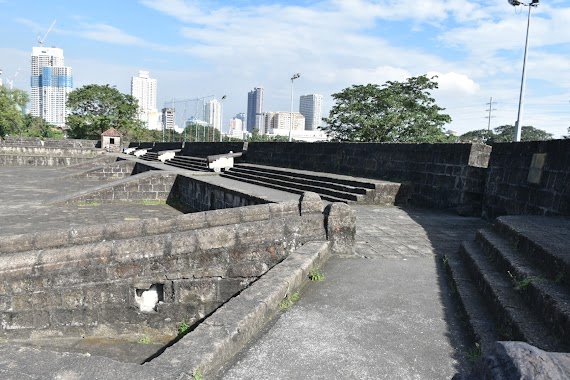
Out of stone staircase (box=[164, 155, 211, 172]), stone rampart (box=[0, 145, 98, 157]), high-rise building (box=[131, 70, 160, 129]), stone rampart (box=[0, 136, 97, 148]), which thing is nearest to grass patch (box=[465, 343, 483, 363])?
stone staircase (box=[164, 155, 211, 172])

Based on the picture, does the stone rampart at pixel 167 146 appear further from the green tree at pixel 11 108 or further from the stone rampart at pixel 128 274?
the green tree at pixel 11 108

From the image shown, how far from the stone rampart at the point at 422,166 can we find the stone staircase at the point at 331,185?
0.71 metres

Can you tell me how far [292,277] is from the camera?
3834 millimetres

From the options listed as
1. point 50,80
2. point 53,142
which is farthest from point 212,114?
point 50,80

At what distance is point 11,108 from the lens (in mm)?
51250

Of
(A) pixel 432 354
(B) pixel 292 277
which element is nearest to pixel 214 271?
(B) pixel 292 277

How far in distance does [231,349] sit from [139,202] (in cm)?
1197

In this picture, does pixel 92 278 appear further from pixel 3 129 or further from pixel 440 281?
pixel 3 129

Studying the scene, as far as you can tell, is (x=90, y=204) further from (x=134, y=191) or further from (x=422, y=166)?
(x=422, y=166)

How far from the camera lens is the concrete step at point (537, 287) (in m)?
2.55

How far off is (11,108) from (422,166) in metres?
58.6

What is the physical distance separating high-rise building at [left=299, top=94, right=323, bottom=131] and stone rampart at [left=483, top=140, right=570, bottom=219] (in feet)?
380

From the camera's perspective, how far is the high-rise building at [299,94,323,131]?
4855 inches

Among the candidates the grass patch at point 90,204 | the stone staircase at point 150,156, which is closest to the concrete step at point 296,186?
the grass patch at point 90,204
